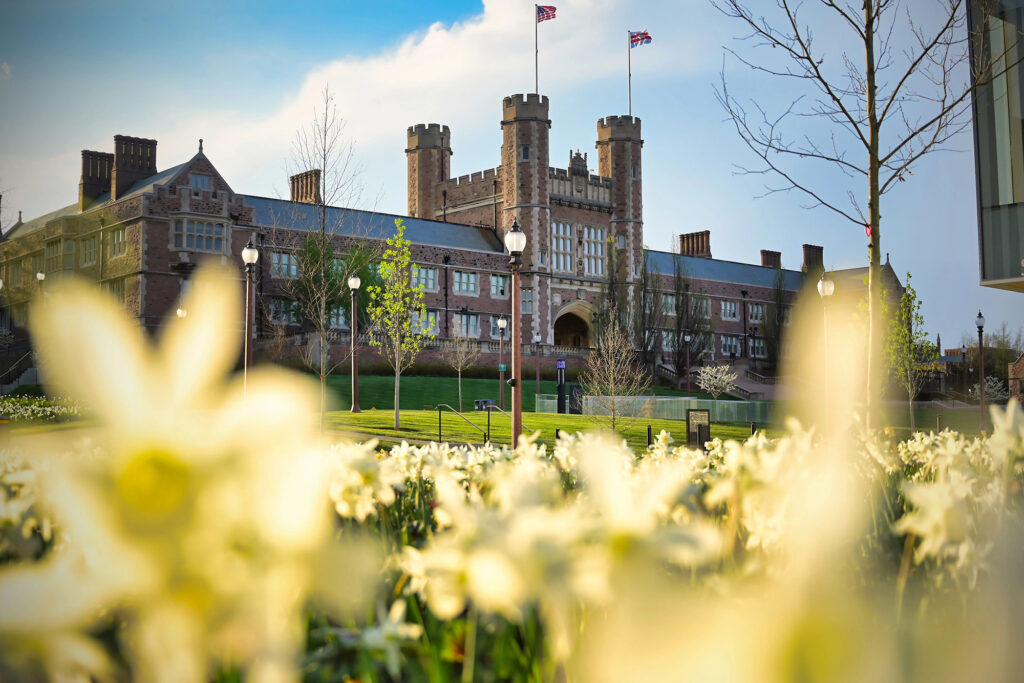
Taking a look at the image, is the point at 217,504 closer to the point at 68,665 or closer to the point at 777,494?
the point at 68,665

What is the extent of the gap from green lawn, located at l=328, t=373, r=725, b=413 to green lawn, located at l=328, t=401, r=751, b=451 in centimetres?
465

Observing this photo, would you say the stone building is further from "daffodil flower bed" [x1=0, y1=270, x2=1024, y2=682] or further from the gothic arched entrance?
"daffodil flower bed" [x1=0, y1=270, x2=1024, y2=682]

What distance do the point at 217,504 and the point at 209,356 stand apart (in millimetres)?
151

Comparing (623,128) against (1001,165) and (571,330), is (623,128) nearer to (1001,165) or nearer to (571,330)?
(571,330)

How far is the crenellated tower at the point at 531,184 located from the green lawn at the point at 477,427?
22.3m

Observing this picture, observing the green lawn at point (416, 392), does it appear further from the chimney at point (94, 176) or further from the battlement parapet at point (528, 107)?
the chimney at point (94, 176)

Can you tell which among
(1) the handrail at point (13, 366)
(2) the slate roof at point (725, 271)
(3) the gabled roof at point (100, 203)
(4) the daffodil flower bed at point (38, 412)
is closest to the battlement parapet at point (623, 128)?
(2) the slate roof at point (725, 271)

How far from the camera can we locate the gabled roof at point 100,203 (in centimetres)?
3634

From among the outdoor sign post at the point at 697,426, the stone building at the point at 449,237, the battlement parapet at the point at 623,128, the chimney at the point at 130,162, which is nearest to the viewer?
the outdoor sign post at the point at 697,426

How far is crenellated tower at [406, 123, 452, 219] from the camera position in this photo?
52.3 m

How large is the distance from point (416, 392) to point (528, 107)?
861 inches

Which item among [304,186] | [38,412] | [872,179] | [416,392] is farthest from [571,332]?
[872,179]

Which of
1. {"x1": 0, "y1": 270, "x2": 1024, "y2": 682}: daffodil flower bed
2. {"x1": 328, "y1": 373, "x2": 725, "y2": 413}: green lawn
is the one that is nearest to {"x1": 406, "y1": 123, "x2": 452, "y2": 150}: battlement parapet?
{"x1": 328, "y1": 373, "x2": 725, "y2": 413}: green lawn

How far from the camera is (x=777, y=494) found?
180 cm
